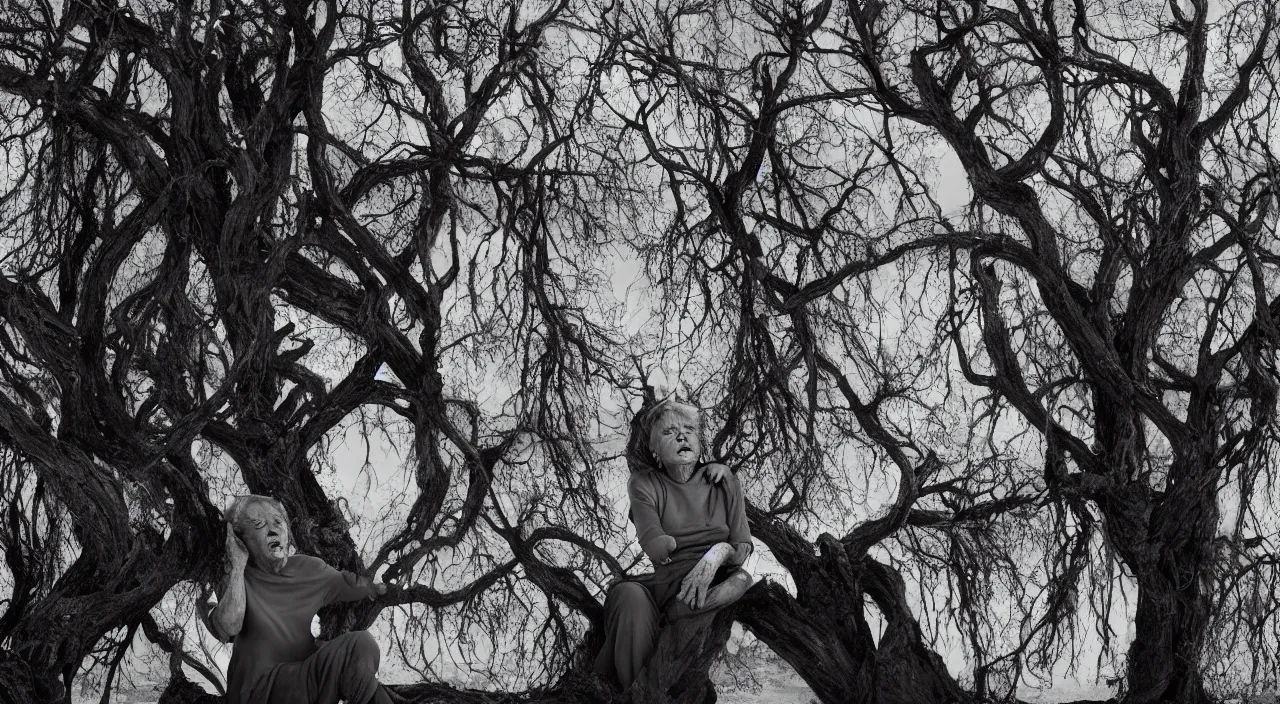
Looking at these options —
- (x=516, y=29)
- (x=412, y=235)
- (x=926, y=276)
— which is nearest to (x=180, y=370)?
(x=412, y=235)

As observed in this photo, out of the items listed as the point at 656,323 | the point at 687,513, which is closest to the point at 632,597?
the point at 687,513

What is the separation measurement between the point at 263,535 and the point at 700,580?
1.40 meters

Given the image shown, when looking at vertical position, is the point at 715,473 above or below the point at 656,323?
below

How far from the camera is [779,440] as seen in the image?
6324mm

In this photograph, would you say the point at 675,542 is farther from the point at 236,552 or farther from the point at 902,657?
the point at 236,552

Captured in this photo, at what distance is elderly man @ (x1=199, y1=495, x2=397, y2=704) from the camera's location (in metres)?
4.59

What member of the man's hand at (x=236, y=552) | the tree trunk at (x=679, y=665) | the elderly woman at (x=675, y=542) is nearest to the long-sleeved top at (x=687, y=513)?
the elderly woman at (x=675, y=542)

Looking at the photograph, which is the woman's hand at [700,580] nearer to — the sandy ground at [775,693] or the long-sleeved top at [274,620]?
the long-sleeved top at [274,620]

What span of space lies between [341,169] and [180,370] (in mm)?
1219

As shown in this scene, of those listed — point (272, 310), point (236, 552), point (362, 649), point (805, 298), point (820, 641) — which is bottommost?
point (362, 649)

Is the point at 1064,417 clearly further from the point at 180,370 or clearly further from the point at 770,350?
the point at 180,370

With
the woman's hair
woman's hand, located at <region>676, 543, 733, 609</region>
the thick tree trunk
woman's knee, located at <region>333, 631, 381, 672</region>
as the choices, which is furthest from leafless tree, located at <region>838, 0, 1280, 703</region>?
woman's knee, located at <region>333, 631, 381, 672</region>

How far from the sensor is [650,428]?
5.29 m

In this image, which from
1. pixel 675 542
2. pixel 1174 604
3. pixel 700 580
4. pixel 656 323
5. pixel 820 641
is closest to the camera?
pixel 700 580
